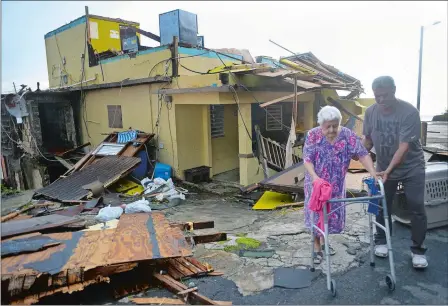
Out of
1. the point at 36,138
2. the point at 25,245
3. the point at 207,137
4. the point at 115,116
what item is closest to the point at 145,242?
the point at 25,245

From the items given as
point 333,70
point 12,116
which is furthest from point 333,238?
point 12,116

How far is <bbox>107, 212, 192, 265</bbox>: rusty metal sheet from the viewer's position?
3.24m

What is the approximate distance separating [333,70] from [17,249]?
412 inches

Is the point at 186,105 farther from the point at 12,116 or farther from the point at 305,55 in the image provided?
the point at 12,116

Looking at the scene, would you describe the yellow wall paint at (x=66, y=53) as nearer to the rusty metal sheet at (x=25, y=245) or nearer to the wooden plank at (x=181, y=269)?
the rusty metal sheet at (x=25, y=245)

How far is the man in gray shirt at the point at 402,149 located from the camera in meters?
Answer: 3.49

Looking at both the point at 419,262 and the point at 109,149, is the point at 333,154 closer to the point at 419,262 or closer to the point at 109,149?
the point at 419,262

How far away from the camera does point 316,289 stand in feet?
10.7

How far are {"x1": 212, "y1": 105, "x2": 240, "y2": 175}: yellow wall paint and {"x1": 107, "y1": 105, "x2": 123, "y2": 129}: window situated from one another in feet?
13.0

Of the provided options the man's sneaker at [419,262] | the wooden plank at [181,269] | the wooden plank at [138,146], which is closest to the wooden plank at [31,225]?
the wooden plank at [181,269]

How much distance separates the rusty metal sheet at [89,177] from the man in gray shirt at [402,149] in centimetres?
713

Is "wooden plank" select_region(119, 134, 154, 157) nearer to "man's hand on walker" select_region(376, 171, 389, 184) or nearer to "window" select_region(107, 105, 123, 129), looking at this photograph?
"window" select_region(107, 105, 123, 129)

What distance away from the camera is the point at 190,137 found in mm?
10516

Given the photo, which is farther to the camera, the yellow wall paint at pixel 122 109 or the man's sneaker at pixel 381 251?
the yellow wall paint at pixel 122 109
